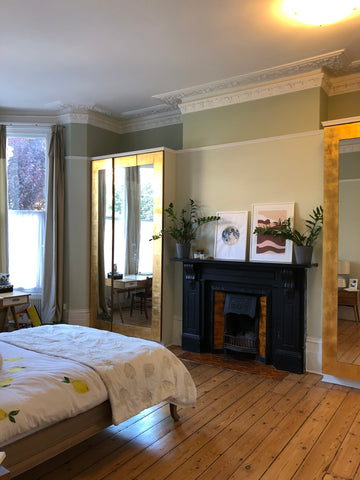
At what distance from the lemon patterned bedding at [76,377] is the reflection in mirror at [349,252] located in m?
1.63

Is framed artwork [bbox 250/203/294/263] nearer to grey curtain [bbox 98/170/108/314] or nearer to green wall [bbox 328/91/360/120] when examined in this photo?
green wall [bbox 328/91/360/120]

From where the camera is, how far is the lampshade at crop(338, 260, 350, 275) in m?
3.65

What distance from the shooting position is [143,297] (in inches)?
200

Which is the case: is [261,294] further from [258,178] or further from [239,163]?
[239,163]

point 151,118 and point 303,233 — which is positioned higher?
point 151,118

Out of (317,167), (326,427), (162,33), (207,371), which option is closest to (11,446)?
(326,427)

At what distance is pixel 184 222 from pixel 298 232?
1412 mm

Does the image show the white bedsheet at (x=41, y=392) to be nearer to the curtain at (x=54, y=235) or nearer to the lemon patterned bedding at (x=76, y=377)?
the lemon patterned bedding at (x=76, y=377)

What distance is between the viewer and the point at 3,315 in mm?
5316

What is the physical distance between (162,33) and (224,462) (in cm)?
340

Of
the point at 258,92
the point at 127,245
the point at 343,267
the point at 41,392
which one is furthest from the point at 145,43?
the point at 41,392

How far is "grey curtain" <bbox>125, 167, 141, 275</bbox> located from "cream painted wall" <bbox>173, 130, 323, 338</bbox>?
53cm

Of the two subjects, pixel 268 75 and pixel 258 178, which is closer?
pixel 268 75

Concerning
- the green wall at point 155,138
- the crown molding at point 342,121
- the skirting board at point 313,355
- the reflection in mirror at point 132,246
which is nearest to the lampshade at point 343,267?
the skirting board at point 313,355
